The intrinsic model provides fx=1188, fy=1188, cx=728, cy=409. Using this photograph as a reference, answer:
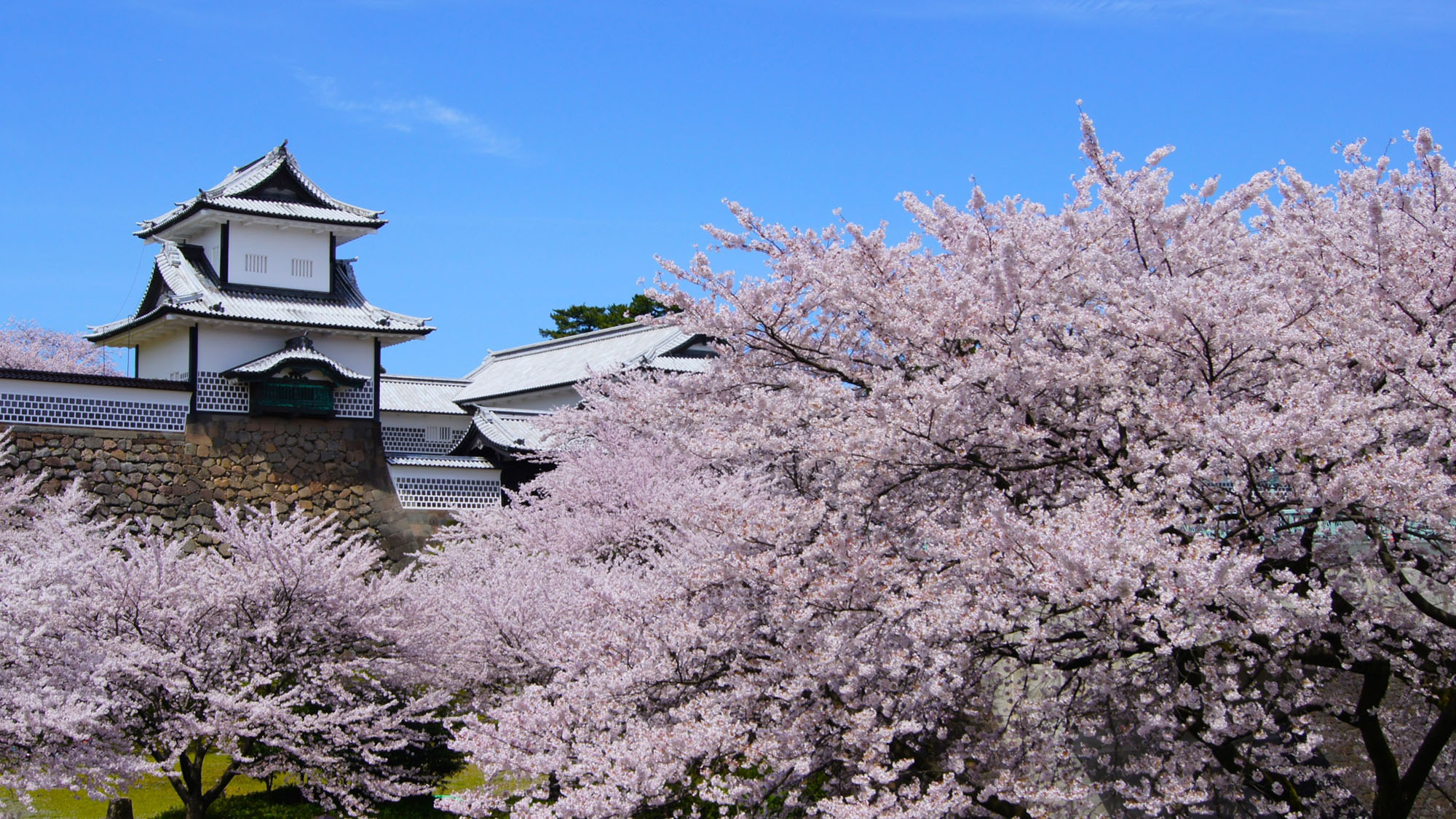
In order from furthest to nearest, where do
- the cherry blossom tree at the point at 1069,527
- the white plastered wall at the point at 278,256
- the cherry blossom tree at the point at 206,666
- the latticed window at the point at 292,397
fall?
1. the white plastered wall at the point at 278,256
2. the latticed window at the point at 292,397
3. the cherry blossom tree at the point at 206,666
4. the cherry blossom tree at the point at 1069,527

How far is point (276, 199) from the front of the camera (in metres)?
20.9

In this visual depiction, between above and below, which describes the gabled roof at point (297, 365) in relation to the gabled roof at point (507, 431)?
above

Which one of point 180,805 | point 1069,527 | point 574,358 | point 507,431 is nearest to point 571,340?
point 574,358

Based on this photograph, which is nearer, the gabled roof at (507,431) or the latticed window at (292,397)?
the latticed window at (292,397)

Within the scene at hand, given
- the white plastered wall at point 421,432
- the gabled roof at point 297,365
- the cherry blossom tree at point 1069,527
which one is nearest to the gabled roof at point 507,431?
the white plastered wall at point 421,432

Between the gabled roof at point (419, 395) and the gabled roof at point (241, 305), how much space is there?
224 inches

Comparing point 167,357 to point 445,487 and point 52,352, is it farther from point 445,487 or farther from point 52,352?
point 52,352

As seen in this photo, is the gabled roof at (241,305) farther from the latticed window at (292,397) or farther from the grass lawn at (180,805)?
the grass lawn at (180,805)

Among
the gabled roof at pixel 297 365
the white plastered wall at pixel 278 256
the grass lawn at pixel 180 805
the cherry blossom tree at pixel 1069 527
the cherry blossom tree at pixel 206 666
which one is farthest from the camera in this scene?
the white plastered wall at pixel 278 256

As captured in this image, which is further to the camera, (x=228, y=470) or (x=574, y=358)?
(x=574, y=358)

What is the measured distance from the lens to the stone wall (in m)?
17.1

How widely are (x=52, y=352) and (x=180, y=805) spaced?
85.3 feet

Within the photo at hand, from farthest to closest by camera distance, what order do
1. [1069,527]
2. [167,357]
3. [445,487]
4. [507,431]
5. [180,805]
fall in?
[507,431], [445,487], [167,357], [180,805], [1069,527]

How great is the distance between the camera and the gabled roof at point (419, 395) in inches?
1064
